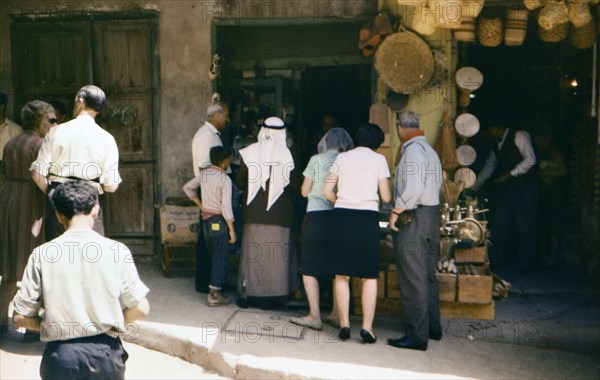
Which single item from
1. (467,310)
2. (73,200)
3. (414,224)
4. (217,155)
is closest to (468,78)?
(414,224)

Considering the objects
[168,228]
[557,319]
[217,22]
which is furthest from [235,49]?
[557,319]

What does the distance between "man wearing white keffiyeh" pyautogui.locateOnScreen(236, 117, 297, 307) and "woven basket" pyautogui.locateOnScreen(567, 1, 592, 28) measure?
9.76ft

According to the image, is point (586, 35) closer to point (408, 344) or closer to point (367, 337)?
point (408, 344)

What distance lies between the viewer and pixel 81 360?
3340mm

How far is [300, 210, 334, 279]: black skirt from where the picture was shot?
20.3 ft

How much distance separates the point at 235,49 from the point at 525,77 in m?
4.22

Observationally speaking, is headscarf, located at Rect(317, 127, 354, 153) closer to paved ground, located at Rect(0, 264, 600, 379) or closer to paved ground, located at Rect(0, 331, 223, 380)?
paved ground, located at Rect(0, 264, 600, 379)

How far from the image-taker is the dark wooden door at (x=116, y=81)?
27.5ft

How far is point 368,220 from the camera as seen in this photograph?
237 inches

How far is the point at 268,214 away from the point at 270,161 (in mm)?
504

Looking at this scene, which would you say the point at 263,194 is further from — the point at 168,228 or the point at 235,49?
the point at 235,49

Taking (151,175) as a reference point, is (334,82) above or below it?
above

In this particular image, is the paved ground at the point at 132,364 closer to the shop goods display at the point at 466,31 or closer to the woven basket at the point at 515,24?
the shop goods display at the point at 466,31

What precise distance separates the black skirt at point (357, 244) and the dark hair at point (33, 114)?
106 inches
